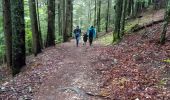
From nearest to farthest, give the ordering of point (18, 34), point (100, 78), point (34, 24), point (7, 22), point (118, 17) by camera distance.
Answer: point (100, 78)
point (18, 34)
point (7, 22)
point (34, 24)
point (118, 17)

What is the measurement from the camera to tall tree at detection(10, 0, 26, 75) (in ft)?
43.7

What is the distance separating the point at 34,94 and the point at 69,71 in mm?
3271

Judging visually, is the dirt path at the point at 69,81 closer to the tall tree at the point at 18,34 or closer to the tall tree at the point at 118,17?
the tall tree at the point at 18,34

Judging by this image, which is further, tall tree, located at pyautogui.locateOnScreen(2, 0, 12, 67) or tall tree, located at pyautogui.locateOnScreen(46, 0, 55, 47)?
tall tree, located at pyautogui.locateOnScreen(46, 0, 55, 47)

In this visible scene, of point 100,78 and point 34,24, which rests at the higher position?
point 34,24

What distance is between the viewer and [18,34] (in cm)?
1406

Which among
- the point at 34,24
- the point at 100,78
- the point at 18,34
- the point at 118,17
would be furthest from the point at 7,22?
the point at 100,78

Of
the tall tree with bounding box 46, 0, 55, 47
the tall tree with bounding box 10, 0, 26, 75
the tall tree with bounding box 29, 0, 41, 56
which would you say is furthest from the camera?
the tall tree with bounding box 46, 0, 55, 47

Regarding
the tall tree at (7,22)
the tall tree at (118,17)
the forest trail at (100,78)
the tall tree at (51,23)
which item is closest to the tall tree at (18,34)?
the forest trail at (100,78)

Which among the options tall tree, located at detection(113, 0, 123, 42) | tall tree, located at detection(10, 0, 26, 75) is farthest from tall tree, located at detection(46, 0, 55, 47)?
tall tree, located at detection(10, 0, 26, 75)

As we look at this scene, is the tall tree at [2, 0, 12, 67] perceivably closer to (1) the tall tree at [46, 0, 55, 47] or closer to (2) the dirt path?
(2) the dirt path

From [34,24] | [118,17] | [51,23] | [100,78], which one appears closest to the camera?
[100,78]

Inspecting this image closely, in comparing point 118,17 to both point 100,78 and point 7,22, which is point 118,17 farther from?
point 100,78

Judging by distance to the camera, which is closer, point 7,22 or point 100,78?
point 100,78
